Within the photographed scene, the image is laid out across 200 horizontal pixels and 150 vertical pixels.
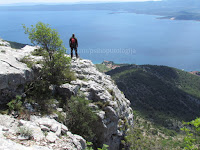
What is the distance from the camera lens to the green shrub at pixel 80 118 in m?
9.54

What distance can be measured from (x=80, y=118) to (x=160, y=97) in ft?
182

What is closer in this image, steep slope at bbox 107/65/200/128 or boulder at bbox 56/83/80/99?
boulder at bbox 56/83/80/99

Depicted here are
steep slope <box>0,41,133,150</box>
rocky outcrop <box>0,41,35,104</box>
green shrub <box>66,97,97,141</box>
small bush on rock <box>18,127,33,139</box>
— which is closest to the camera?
small bush on rock <box>18,127,33,139</box>

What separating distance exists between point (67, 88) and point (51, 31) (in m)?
3.92

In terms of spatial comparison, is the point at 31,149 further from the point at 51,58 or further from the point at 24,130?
the point at 51,58

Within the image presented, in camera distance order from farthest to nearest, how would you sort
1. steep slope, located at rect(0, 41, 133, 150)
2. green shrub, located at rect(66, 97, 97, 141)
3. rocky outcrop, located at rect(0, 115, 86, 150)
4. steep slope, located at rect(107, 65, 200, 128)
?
steep slope, located at rect(107, 65, 200, 128)
green shrub, located at rect(66, 97, 97, 141)
steep slope, located at rect(0, 41, 133, 150)
rocky outcrop, located at rect(0, 115, 86, 150)

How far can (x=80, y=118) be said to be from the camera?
962 centimetres

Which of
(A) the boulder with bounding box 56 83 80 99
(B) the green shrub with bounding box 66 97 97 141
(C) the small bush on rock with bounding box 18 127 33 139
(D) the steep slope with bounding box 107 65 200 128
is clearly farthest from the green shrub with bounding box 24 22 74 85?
(D) the steep slope with bounding box 107 65 200 128

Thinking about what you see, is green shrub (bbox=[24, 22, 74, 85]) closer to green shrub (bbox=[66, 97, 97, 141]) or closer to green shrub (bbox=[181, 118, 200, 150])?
green shrub (bbox=[66, 97, 97, 141])

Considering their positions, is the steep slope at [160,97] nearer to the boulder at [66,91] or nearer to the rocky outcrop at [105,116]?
the rocky outcrop at [105,116]

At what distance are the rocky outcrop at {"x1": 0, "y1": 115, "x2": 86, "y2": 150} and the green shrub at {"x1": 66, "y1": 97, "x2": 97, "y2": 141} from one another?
155cm

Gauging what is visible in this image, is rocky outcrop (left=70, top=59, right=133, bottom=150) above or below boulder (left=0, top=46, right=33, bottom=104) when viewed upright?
below

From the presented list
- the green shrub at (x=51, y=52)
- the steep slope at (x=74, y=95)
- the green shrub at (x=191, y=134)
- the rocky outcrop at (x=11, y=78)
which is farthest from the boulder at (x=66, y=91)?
the green shrub at (x=191, y=134)

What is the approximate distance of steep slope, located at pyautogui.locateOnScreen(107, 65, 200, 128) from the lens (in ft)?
163
